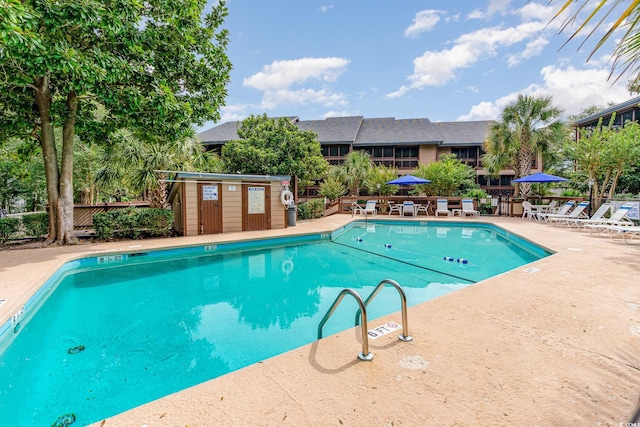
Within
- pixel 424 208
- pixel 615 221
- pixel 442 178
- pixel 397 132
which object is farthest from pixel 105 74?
pixel 397 132

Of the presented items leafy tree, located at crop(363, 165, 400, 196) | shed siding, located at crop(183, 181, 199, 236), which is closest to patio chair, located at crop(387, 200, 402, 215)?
leafy tree, located at crop(363, 165, 400, 196)

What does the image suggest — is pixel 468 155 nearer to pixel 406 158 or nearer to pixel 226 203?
pixel 406 158

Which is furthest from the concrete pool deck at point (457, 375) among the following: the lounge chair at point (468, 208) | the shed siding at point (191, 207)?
the lounge chair at point (468, 208)

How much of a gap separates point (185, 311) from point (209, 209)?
6.38m

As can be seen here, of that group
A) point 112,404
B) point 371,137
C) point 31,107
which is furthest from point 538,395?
point 371,137

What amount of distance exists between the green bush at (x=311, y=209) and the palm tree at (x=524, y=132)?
31.7 ft

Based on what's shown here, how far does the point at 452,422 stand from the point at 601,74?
8.98 ft

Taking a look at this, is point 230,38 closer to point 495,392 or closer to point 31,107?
point 31,107

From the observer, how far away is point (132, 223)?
9.52 metres

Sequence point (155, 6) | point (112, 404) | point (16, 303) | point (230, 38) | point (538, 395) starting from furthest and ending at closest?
point (230, 38) → point (155, 6) → point (16, 303) → point (112, 404) → point (538, 395)

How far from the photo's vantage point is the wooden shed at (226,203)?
1027cm

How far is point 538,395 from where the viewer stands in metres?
2.03

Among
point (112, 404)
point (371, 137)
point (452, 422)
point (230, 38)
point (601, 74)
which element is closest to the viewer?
point (452, 422)

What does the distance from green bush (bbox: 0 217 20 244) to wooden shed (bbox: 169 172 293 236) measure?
4314 millimetres
